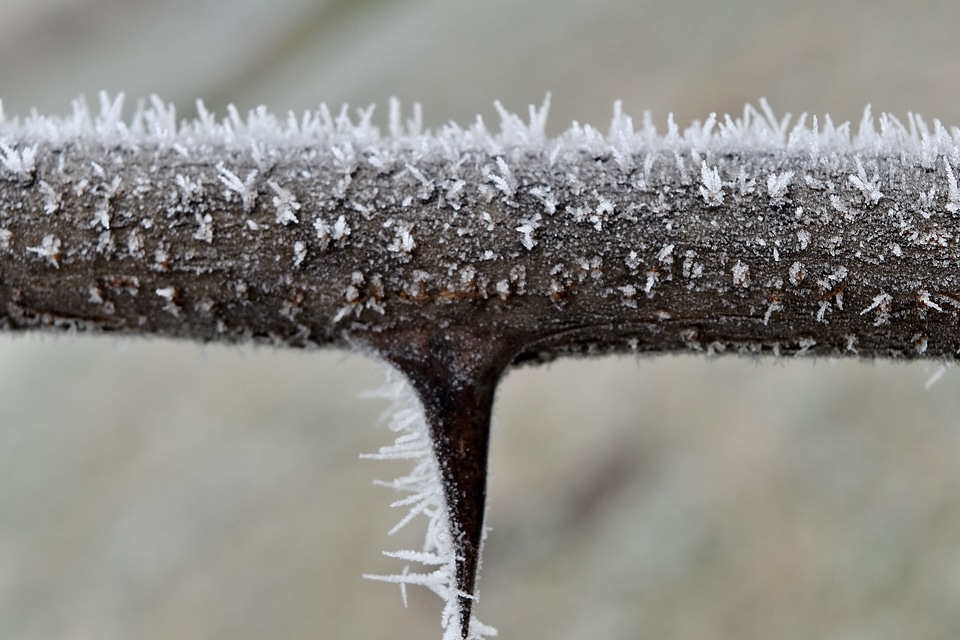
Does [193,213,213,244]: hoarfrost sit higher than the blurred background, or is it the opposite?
→ the blurred background

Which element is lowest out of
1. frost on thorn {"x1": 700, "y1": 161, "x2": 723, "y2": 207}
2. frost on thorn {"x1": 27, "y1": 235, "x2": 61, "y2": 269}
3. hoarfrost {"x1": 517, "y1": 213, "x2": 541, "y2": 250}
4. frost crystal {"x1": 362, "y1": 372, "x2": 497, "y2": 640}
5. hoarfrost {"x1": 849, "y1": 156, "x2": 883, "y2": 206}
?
frost crystal {"x1": 362, "y1": 372, "x2": 497, "y2": 640}

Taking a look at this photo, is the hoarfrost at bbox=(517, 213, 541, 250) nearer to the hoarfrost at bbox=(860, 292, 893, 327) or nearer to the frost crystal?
the frost crystal

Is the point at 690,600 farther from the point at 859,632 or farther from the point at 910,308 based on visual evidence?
the point at 910,308

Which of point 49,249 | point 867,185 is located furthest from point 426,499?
point 867,185

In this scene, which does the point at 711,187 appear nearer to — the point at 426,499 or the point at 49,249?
the point at 426,499

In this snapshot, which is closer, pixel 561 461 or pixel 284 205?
pixel 284 205

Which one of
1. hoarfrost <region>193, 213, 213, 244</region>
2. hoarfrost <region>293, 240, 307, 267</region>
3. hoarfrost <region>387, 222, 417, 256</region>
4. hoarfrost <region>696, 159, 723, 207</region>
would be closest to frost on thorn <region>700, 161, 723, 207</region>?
hoarfrost <region>696, 159, 723, 207</region>

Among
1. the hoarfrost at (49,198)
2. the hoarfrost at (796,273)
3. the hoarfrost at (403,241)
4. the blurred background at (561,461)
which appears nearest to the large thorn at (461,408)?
the hoarfrost at (403,241)
